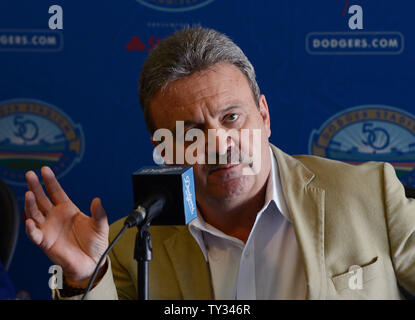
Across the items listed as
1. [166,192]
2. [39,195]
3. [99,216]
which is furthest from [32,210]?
[166,192]

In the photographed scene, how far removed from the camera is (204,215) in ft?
4.88

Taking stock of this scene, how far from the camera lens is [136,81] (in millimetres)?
2100

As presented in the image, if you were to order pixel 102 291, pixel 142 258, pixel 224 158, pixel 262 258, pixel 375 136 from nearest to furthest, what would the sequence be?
pixel 142 258, pixel 102 291, pixel 224 158, pixel 262 258, pixel 375 136

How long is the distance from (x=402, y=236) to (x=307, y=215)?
0.24 meters

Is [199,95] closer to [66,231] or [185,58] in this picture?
[185,58]

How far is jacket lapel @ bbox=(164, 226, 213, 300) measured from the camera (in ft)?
4.66

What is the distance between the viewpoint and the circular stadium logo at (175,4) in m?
2.01

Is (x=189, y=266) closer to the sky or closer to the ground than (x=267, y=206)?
closer to the ground

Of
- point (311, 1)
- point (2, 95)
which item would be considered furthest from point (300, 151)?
point (2, 95)

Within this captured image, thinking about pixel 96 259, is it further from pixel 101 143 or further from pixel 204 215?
pixel 101 143

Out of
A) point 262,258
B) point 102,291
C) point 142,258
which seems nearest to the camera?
point 142,258

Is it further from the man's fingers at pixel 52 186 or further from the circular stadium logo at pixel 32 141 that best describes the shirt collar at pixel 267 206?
the circular stadium logo at pixel 32 141

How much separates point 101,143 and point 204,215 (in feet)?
2.66

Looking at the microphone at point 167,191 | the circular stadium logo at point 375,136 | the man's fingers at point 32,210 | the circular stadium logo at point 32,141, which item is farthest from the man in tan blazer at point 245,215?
the circular stadium logo at point 32,141
